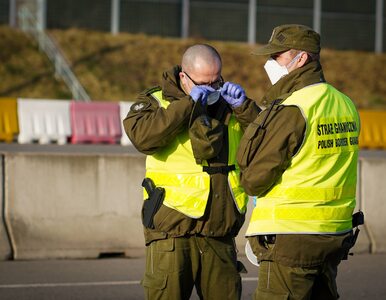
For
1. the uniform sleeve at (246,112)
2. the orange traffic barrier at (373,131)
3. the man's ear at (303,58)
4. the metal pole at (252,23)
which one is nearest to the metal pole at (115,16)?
the metal pole at (252,23)

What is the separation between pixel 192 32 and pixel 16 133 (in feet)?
53.1

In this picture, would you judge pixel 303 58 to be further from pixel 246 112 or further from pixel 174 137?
pixel 174 137

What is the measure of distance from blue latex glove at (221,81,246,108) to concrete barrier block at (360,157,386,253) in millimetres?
5787

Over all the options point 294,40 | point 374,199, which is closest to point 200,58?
point 294,40

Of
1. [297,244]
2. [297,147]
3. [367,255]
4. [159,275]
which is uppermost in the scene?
[297,147]

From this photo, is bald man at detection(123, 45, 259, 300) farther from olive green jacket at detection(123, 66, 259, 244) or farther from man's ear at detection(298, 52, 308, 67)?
man's ear at detection(298, 52, 308, 67)

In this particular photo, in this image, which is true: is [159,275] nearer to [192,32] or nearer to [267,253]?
[267,253]

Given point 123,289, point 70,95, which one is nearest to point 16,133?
point 70,95

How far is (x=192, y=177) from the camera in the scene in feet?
18.7

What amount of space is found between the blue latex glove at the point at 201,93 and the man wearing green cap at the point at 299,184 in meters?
0.73

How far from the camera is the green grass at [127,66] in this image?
1265 inches

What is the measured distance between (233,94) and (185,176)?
1.79ft

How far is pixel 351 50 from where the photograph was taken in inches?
1528

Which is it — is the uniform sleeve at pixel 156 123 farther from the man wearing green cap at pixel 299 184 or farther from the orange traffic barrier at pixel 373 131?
the orange traffic barrier at pixel 373 131
